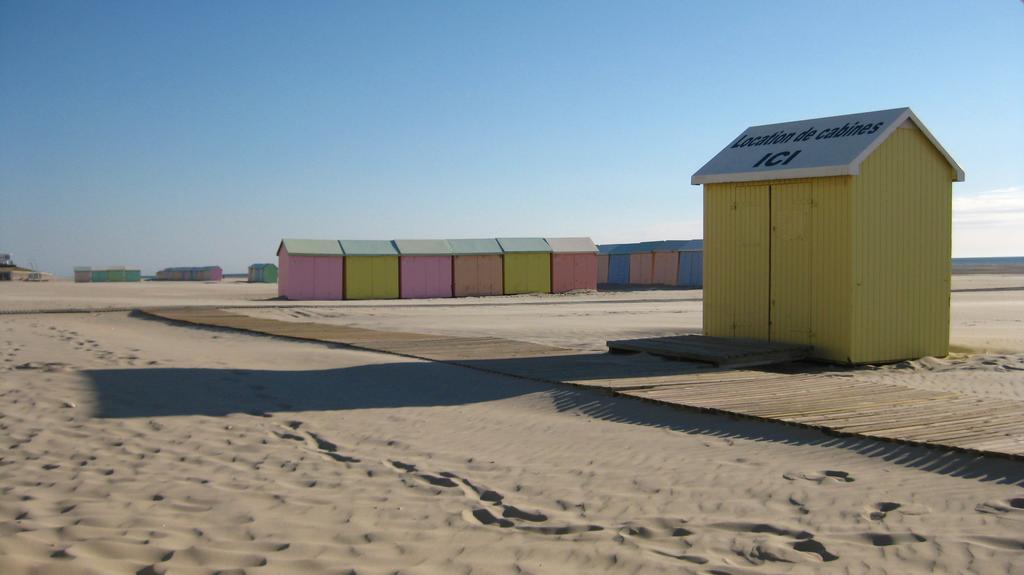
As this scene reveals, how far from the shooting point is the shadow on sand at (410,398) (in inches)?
242

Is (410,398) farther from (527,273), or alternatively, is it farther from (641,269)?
(641,269)

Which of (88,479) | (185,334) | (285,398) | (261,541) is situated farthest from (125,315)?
(261,541)

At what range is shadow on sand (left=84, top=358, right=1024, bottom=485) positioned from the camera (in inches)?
242

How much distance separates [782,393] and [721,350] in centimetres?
258

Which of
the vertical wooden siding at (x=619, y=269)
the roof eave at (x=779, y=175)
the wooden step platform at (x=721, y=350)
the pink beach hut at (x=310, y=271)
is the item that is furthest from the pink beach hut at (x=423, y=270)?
the wooden step platform at (x=721, y=350)

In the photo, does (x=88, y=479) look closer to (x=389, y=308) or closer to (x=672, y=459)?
(x=672, y=459)

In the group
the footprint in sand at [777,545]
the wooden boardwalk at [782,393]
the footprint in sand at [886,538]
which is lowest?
the footprint in sand at [777,545]

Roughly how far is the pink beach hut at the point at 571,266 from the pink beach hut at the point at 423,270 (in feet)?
16.6

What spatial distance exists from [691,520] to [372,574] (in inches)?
72.3

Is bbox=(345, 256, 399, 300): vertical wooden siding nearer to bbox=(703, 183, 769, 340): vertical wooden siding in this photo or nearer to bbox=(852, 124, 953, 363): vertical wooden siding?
bbox=(703, 183, 769, 340): vertical wooden siding

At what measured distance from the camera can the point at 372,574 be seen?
402 cm

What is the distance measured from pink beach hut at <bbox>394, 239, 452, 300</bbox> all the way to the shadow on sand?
2445cm

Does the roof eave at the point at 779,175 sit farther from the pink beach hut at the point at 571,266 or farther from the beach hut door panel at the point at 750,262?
the pink beach hut at the point at 571,266

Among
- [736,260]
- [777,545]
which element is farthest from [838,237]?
[777,545]
